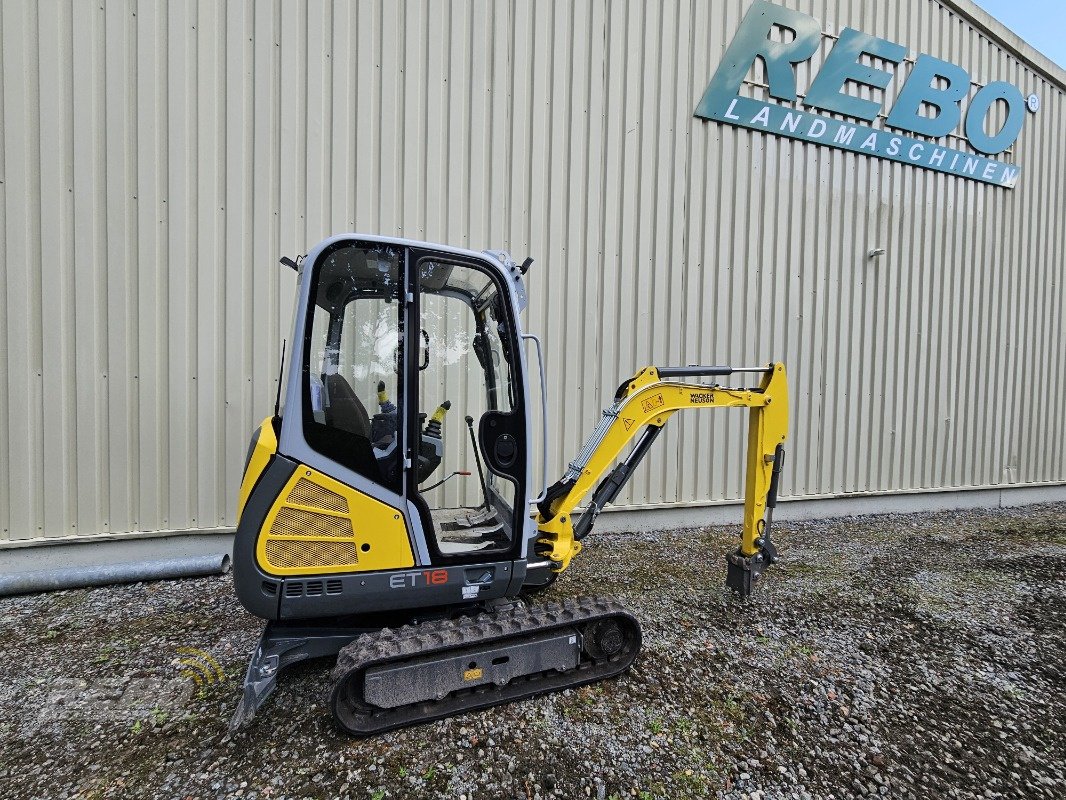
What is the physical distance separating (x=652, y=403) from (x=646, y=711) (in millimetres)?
1946

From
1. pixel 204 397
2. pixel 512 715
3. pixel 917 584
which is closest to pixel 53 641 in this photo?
pixel 204 397

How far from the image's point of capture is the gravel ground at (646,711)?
7.35ft

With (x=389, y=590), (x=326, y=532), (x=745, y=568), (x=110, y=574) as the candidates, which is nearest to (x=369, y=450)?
(x=326, y=532)

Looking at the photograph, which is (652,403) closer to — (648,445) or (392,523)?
(648,445)

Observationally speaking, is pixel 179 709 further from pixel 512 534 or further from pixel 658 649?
pixel 658 649

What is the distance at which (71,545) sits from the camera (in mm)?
4441

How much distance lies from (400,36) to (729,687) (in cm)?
639

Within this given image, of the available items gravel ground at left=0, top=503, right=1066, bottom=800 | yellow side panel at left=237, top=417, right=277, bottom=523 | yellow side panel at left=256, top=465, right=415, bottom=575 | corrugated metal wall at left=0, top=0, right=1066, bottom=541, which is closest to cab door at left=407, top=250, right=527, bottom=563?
yellow side panel at left=256, top=465, right=415, bottom=575

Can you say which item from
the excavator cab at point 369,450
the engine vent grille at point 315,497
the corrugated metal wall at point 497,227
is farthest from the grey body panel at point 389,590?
the corrugated metal wall at point 497,227

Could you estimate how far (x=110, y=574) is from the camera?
171 inches

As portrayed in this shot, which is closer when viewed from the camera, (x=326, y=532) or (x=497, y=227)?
(x=326, y=532)

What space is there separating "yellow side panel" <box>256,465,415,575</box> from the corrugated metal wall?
2746 millimetres

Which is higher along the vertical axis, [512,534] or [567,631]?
[512,534]

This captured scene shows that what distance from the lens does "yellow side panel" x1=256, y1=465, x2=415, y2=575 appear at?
253 centimetres
